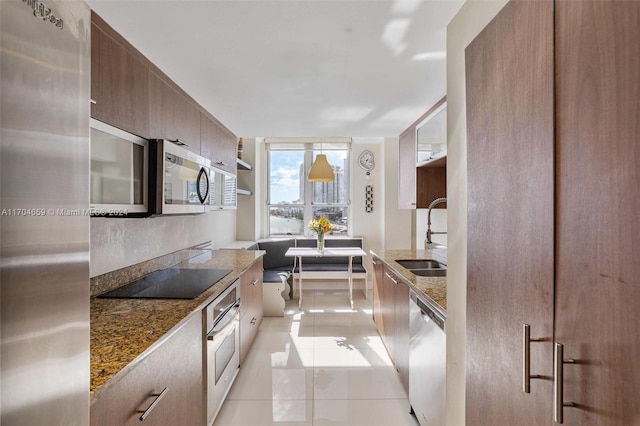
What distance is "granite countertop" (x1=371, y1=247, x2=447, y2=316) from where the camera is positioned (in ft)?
5.44

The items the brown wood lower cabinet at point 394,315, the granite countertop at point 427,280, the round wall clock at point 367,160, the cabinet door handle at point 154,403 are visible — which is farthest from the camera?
the round wall clock at point 367,160

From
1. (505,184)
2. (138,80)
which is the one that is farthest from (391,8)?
(138,80)

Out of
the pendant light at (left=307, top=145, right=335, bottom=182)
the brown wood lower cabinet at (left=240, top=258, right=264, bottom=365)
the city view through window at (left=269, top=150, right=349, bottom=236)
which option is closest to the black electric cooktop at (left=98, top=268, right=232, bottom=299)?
the brown wood lower cabinet at (left=240, top=258, right=264, bottom=365)

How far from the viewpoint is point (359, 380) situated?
8.14ft

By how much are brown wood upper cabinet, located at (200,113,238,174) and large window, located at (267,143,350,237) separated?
1.92m

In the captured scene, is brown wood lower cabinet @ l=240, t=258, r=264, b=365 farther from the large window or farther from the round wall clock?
the round wall clock

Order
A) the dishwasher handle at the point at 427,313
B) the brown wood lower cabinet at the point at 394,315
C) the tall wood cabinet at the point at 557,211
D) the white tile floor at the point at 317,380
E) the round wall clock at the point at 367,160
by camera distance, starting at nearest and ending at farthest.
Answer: the tall wood cabinet at the point at 557,211, the dishwasher handle at the point at 427,313, the white tile floor at the point at 317,380, the brown wood lower cabinet at the point at 394,315, the round wall clock at the point at 367,160

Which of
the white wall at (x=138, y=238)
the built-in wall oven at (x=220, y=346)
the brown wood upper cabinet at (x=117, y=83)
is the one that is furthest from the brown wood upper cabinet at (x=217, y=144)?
the built-in wall oven at (x=220, y=346)

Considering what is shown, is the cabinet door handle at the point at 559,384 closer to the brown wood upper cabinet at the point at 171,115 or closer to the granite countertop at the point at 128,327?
the granite countertop at the point at 128,327

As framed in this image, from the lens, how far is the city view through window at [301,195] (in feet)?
18.4

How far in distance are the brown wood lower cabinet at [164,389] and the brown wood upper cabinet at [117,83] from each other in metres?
0.99

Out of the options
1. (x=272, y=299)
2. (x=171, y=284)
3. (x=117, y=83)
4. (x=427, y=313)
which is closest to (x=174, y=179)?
(x=117, y=83)

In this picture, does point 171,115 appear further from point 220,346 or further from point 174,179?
point 220,346

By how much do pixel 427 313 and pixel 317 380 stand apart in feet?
4.02
